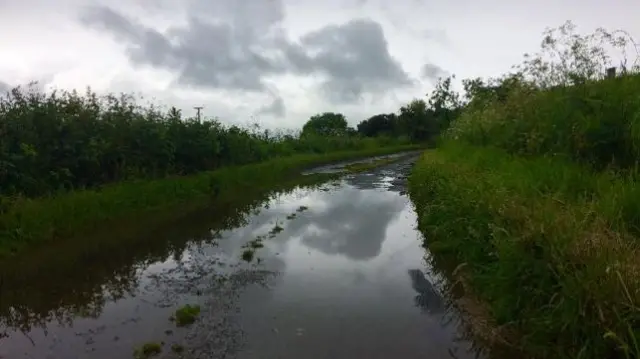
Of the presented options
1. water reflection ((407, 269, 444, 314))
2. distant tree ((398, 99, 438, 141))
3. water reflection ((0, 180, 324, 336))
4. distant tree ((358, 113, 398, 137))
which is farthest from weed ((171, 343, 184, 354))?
distant tree ((358, 113, 398, 137))

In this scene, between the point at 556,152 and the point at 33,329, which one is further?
the point at 556,152

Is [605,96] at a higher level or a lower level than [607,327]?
higher

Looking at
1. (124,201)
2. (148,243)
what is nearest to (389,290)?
(148,243)

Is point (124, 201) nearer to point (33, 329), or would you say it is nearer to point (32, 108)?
point (32, 108)

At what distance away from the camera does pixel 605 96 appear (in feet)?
26.2

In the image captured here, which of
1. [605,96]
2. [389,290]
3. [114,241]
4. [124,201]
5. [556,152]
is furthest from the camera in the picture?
[124,201]

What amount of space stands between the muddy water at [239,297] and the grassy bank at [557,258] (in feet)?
2.93

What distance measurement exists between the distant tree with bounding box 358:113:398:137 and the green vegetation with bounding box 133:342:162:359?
223 ft

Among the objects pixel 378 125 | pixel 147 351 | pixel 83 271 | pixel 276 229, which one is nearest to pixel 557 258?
pixel 147 351

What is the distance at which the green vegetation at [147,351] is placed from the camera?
5.13m

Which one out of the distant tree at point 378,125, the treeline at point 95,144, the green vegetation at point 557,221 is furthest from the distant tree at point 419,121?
the green vegetation at point 557,221

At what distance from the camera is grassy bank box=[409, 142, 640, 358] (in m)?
3.65

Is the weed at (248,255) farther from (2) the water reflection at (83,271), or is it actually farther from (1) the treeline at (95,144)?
(1) the treeline at (95,144)

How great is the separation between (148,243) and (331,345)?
22.3 feet
